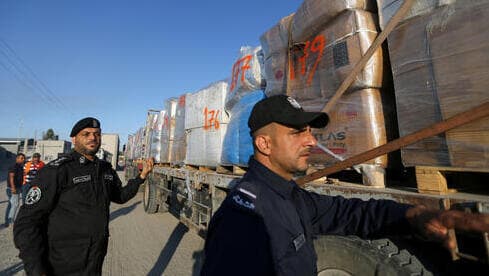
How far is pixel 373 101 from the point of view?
2180 millimetres

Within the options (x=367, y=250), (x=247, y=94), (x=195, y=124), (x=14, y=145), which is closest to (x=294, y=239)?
(x=367, y=250)

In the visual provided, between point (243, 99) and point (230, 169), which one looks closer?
point (243, 99)

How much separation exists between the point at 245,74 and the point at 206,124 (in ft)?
4.44

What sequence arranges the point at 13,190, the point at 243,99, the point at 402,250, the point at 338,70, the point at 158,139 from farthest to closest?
the point at 158,139
the point at 13,190
the point at 243,99
the point at 338,70
the point at 402,250

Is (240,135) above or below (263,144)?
above

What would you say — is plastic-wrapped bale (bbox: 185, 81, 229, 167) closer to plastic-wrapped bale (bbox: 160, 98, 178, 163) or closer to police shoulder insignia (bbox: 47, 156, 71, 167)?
plastic-wrapped bale (bbox: 160, 98, 178, 163)

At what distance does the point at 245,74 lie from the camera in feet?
13.0

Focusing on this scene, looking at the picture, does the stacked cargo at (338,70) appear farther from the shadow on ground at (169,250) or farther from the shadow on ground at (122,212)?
the shadow on ground at (122,212)

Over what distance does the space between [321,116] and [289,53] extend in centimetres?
170

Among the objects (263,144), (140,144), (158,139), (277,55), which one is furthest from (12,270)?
(140,144)

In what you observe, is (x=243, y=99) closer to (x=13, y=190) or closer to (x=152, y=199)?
(x=152, y=199)

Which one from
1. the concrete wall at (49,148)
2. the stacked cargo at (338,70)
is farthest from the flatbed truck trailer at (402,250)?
the concrete wall at (49,148)

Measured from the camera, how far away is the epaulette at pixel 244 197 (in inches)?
37.7

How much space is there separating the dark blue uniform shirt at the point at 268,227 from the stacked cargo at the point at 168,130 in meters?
6.04
